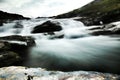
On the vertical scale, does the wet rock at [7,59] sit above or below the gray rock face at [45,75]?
below

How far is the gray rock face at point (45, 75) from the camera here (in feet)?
21.1

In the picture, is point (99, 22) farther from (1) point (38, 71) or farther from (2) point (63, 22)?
(1) point (38, 71)

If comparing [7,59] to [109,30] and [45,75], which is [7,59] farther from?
[109,30]

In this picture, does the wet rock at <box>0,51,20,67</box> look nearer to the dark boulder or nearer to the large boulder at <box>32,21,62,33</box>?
the dark boulder

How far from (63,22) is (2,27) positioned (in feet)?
48.1

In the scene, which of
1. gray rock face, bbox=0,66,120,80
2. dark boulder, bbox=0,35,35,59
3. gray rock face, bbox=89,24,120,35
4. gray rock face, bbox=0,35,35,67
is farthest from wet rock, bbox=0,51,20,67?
gray rock face, bbox=89,24,120,35

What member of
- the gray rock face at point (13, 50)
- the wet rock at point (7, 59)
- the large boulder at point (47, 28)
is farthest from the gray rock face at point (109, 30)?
the wet rock at point (7, 59)

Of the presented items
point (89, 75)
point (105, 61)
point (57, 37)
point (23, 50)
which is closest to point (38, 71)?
point (89, 75)

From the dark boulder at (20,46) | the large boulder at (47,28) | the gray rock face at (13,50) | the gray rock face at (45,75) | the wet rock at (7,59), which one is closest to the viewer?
the gray rock face at (45,75)

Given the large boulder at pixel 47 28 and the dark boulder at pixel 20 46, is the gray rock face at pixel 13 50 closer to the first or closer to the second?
the dark boulder at pixel 20 46

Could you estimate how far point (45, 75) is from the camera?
708 cm

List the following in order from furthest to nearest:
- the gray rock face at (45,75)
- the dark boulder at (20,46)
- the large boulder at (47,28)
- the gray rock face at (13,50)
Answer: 1. the large boulder at (47,28)
2. the dark boulder at (20,46)
3. the gray rock face at (13,50)
4. the gray rock face at (45,75)

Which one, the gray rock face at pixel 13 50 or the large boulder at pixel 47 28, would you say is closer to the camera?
the gray rock face at pixel 13 50

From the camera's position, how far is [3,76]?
711 cm
